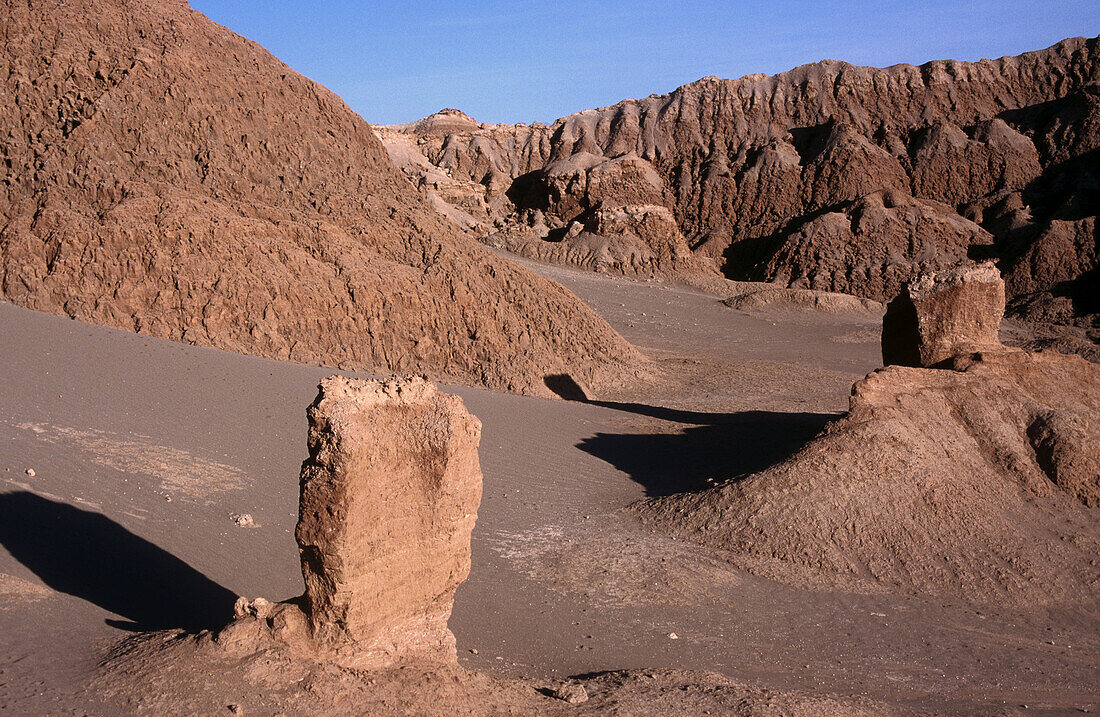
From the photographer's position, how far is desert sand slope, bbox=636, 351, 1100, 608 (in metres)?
7.52

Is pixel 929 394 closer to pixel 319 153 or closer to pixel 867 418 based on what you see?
pixel 867 418

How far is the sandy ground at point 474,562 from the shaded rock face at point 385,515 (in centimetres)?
89

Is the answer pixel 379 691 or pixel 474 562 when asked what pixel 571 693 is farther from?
pixel 474 562

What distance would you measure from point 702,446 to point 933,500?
391 centimetres

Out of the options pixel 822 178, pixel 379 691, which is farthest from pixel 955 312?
pixel 822 178

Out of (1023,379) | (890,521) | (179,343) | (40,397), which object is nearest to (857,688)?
Result: (890,521)

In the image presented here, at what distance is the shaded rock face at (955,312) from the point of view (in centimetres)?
1072

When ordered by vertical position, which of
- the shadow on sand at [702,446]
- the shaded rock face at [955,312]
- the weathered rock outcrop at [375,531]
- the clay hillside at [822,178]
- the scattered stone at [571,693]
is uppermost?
the clay hillside at [822,178]

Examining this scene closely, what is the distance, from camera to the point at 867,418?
8.77 meters

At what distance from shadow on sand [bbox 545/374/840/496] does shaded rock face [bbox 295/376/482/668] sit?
509 cm

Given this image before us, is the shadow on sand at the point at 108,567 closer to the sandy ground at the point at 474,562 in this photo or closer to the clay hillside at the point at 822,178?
the sandy ground at the point at 474,562

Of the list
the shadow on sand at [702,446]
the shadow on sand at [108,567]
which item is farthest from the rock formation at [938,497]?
the shadow on sand at [108,567]

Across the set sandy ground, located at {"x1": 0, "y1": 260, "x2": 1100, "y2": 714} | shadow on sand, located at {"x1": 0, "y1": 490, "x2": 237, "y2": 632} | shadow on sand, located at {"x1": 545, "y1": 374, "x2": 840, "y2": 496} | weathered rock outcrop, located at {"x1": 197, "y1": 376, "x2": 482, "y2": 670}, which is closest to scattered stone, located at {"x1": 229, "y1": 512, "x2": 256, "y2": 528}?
sandy ground, located at {"x1": 0, "y1": 260, "x2": 1100, "y2": 714}

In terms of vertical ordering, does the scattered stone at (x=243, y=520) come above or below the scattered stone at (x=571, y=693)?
above
